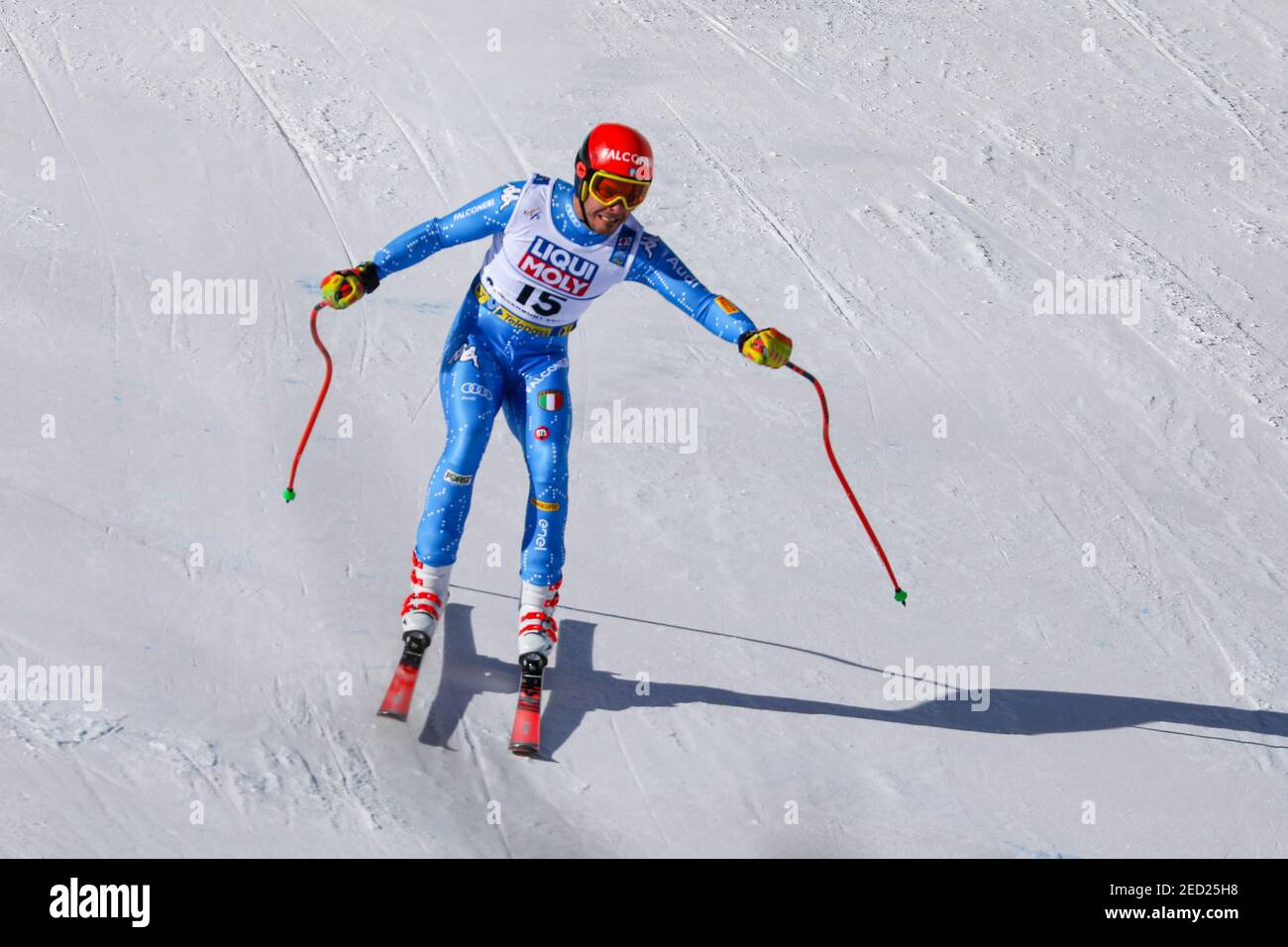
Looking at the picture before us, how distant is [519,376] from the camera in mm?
5879

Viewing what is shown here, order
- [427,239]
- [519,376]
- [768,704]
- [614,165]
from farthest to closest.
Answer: [768,704] → [519,376] → [427,239] → [614,165]

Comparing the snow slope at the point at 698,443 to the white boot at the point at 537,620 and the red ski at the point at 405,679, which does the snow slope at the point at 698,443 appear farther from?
the white boot at the point at 537,620

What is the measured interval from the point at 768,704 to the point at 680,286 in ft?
5.62

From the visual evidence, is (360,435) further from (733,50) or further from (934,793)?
(733,50)

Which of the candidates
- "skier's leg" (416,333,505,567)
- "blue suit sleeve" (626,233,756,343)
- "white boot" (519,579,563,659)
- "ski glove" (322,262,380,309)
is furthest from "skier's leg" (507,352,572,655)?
"ski glove" (322,262,380,309)

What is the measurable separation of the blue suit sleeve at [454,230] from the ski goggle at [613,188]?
40 cm

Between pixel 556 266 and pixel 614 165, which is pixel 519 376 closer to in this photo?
pixel 556 266

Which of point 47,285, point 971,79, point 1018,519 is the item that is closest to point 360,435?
point 47,285

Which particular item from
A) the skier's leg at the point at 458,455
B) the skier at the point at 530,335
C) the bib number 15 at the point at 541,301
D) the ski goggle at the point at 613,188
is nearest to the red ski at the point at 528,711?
the skier at the point at 530,335

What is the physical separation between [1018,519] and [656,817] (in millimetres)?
2993

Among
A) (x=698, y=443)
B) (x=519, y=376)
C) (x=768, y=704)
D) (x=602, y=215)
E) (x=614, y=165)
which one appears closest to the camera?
(x=614, y=165)

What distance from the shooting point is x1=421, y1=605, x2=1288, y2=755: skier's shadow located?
586 centimetres

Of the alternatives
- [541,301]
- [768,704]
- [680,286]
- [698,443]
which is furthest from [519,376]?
[698,443]

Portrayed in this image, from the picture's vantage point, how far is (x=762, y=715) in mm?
5973
